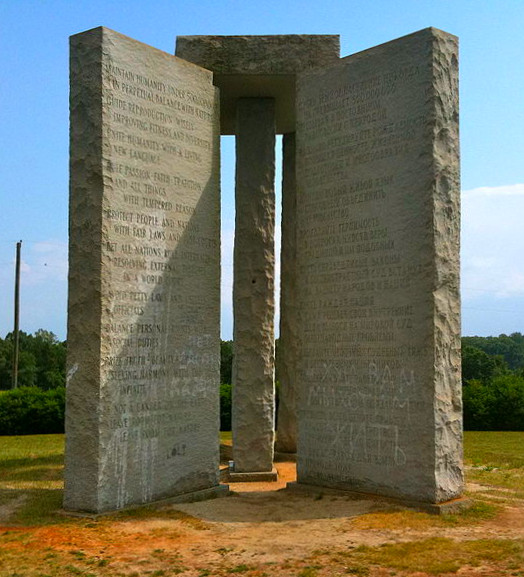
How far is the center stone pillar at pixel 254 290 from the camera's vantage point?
1143cm

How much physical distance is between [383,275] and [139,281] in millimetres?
2932

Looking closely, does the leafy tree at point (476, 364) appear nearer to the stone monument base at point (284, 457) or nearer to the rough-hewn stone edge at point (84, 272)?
the stone monument base at point (284, 457)

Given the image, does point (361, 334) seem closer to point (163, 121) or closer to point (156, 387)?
point (156, 387)

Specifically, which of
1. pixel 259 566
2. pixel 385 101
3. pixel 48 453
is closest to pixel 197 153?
pixel 385 101

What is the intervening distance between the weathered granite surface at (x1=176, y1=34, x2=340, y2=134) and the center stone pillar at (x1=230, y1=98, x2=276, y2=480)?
578 mm

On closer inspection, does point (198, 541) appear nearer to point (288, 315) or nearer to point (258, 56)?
point (288, 315)

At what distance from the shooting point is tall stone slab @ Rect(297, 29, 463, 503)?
27.9ft

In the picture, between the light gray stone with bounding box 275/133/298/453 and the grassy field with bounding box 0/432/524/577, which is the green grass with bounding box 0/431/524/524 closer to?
the grassy field with bounding box 0/432/524/577

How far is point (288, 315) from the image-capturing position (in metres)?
13.8

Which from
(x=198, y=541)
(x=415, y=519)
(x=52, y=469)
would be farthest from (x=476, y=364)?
(x=198, y=541)

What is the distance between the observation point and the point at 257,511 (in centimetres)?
855

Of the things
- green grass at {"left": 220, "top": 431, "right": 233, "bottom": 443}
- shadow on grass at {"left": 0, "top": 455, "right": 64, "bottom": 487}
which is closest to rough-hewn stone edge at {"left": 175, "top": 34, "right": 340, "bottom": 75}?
shadow on grass at {"left": 0, "top": 455, "right": 64, "bottom": 487}

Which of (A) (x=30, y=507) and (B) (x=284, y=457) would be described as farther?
(B) (x=284, y=457)

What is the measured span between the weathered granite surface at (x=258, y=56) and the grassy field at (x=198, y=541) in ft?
21.7
